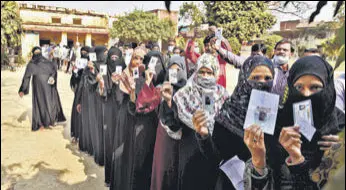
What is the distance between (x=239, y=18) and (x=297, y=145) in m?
15.8

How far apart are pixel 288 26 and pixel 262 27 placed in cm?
1287

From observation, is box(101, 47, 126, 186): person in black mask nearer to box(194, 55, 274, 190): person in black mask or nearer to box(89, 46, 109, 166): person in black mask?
box(89, 46, 109, 166): person in black mask

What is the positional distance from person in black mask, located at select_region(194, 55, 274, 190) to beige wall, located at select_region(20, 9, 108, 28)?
98.3 feet

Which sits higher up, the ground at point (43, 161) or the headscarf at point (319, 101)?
the headscarf at point (319, 101)

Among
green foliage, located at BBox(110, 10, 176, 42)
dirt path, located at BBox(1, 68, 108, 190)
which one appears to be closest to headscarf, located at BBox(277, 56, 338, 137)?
dirt path, located at BBox(1, 68, 108, 190)

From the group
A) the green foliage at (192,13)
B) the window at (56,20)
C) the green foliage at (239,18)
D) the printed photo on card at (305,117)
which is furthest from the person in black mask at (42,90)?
the window at (56,20)

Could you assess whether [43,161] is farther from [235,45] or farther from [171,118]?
[235,45]

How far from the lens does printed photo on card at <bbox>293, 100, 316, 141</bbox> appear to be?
1.25m

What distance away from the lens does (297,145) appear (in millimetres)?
1376

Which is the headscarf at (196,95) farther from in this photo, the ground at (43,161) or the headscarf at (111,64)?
the ground at (43,161)

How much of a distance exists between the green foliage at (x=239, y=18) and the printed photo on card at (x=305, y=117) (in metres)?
15.6

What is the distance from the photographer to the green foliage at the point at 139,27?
91.9ft

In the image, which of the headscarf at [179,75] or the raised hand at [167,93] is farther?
the headscarf at [179,75]

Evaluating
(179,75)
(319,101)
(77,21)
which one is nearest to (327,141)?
(319,101)
